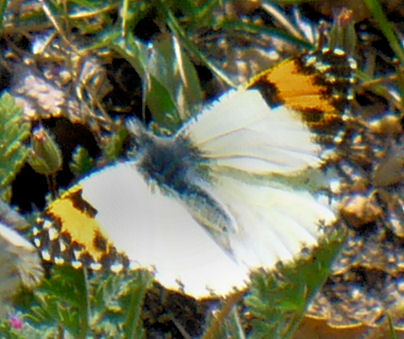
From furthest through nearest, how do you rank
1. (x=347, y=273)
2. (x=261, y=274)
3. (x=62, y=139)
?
(x=62, y=139) < (x=347, y=273) < (x=261, y=274)

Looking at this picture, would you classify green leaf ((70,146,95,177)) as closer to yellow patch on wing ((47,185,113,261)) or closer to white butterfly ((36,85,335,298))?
white butterfly ((36,85,335,298))

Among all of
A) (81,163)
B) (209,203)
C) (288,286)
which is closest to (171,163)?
(209,203)

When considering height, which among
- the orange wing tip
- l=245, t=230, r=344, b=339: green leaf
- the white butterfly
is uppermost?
the orange wing tip

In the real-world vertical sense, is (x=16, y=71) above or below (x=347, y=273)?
above

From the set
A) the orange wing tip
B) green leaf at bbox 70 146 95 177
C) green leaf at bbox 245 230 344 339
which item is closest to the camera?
green leaf at bbox 245 230 344 339

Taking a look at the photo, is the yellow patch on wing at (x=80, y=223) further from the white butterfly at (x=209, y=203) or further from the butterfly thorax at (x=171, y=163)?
the butterfly thorax at (x=171, y=163)

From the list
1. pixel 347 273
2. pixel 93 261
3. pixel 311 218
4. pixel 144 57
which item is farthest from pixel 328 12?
pixel 93 261

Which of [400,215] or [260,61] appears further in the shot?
[260,61]

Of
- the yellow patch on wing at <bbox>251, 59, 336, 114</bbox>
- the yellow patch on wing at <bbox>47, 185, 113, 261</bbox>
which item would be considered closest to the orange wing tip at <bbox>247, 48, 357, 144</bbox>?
the yellow patch on wing at <bbox>251, 59, 336, 114</bbox>

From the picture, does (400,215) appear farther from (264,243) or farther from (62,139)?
(62,139)
